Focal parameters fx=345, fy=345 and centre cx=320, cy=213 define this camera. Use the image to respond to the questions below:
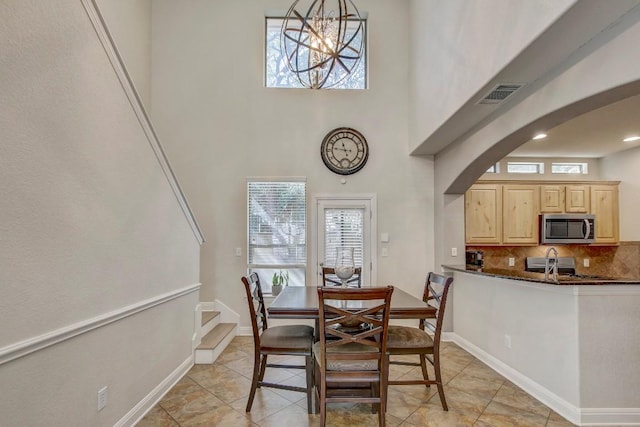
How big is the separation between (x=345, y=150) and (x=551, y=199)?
10.6 ft

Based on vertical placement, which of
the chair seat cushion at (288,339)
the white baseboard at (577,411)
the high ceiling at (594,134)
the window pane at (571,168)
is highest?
the high ceiling at (594,134)

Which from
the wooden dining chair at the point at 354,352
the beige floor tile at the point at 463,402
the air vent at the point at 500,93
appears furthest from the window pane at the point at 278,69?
the beige floor tile at the point at 463,402

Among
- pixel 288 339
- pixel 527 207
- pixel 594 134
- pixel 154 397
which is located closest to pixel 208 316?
pixel 154 397

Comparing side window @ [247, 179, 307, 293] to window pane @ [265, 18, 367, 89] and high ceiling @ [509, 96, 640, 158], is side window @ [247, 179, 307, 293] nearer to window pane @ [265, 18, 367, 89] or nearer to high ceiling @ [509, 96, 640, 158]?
window pane @ [265, 18, 367, 89]

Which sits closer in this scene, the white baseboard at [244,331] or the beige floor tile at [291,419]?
the beige floor tile at [291,419]

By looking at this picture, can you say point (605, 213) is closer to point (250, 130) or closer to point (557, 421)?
point (557, 421)

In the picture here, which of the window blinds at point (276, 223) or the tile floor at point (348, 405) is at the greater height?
the window blinds at point (276, 223)

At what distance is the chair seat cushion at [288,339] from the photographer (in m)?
2.75

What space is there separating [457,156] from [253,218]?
9.33 feet

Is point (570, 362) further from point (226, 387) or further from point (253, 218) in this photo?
point (253, 218)

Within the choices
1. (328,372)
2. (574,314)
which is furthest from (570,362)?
(328,372)

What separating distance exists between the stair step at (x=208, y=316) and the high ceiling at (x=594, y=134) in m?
4.18

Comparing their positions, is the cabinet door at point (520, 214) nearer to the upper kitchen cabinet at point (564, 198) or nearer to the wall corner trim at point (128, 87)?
the upper kitchen cabinet at point (564, 198)

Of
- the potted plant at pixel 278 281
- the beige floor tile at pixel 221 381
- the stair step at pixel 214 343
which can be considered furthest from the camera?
the potted plant at pixel 278 281
